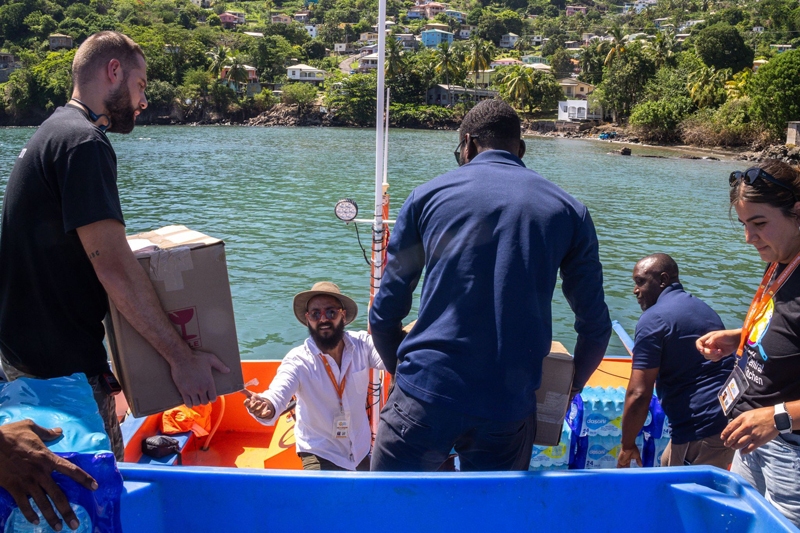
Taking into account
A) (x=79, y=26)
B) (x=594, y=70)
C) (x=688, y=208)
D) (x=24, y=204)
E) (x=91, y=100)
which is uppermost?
(x=79, y=26)

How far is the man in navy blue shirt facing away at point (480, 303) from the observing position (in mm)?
2088

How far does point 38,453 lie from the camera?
1562mm

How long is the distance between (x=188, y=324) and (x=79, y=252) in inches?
16.5

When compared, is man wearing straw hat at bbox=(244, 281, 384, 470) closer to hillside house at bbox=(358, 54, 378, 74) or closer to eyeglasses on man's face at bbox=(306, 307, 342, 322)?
eyeglasses on man's face at bbox=(306, 307, 342, 322)

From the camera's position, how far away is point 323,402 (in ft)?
11.5

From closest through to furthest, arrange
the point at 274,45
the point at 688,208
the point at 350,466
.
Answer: the point at 350,466, the point at 688,208, the point at 274,45

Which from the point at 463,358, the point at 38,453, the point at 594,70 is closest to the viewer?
the point at 38,453

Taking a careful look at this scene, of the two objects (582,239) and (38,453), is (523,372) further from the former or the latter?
(38,453)

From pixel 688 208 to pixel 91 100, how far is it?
27.8 m

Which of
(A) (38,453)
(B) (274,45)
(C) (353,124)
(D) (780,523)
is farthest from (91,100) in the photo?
(B) (274,45)

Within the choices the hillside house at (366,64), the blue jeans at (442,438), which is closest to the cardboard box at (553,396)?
the blue jeans at (442,438)

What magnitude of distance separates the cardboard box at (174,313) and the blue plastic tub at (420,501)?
504 millimetres

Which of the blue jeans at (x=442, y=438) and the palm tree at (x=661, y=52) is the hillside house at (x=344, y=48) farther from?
the blue jeans at (x=442, y=438)

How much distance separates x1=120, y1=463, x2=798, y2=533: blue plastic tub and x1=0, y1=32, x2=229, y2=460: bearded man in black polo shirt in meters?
0.54
